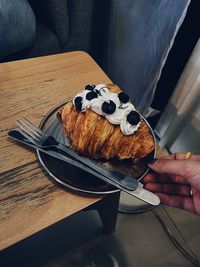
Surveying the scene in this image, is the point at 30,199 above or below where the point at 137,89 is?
above

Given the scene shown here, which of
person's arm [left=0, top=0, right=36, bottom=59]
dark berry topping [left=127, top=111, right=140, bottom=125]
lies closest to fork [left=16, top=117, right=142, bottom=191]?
dark berry topping [left=127, top=111, right=140, bottom=125]

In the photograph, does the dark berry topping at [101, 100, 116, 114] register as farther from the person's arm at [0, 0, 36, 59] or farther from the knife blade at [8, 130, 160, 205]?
the person's arm at [0, 0, 36, 59]

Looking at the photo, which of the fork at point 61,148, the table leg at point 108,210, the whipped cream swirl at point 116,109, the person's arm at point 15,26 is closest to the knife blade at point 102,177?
the fork at point 61,148

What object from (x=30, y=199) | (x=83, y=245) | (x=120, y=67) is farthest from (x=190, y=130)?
(x=30, y=199)

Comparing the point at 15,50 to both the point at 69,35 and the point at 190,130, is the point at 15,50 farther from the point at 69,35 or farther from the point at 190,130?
the point at 190,130

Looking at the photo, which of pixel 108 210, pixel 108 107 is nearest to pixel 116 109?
pixel 108 107

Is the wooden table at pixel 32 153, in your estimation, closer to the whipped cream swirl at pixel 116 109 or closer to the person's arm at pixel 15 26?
the whipped cream swirl at pixel 116 109
